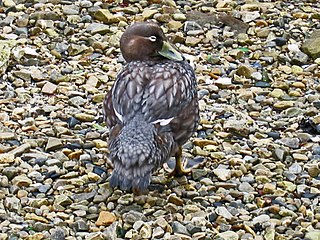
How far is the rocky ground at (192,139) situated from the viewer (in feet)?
20.4

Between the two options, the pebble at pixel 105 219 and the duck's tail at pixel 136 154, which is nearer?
the duck's tail at pixel 136 154

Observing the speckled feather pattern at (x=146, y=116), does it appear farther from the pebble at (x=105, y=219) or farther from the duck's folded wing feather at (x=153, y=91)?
the pebble at (x=105, y=219)

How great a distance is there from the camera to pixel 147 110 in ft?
20.6

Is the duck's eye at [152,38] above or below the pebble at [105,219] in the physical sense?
above

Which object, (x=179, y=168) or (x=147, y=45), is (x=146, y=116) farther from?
(x=147, y=45)

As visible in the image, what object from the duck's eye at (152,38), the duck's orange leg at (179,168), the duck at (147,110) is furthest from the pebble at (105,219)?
the duck's eye at (152,38)

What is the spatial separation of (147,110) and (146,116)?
0.17 feet

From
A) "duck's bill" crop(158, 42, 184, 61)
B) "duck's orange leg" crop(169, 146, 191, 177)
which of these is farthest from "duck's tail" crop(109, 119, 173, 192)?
"duck's bill" crop(158, 42, 184, 61)

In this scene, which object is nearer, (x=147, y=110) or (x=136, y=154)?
(x=136, y=154)

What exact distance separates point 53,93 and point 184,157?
1640mm

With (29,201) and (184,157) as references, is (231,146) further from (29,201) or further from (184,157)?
(29,201)

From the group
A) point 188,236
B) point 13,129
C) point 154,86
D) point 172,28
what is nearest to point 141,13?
point 172,28

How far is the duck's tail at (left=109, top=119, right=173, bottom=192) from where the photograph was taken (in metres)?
5.96

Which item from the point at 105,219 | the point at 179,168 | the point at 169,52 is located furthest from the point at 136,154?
the point at 169,52
